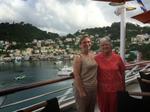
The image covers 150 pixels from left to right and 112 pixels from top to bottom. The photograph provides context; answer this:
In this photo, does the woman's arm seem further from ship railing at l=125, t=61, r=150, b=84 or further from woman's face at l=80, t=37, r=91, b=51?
ship railing at l=125, t=61, r=150, b=84

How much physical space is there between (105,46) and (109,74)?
0.27 metres

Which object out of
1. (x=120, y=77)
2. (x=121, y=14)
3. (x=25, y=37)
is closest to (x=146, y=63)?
(x=121, y=14)

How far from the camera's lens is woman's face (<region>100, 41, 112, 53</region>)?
3195 millimetres

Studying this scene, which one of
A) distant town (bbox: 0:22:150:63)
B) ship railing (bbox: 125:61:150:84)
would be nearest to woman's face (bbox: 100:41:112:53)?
distant town (bbox: 0:22:150:63)

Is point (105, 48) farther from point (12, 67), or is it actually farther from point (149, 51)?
point (12, 67)

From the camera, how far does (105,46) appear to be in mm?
3199

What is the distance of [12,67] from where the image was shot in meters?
56.3

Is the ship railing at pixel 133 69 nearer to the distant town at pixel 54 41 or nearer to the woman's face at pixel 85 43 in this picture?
the distant town at pixel 54 41

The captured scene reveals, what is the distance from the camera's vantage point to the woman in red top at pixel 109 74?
10.7 feet

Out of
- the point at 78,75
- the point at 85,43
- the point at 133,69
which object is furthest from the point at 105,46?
the point at 133,69

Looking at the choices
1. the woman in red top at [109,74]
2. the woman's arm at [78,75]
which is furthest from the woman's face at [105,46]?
the woman's arm at [78,75]

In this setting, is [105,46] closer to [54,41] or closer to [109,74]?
[109,74]

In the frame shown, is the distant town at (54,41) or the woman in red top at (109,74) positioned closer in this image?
the woman in red top at (109,74)

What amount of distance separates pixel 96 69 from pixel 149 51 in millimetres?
12026
